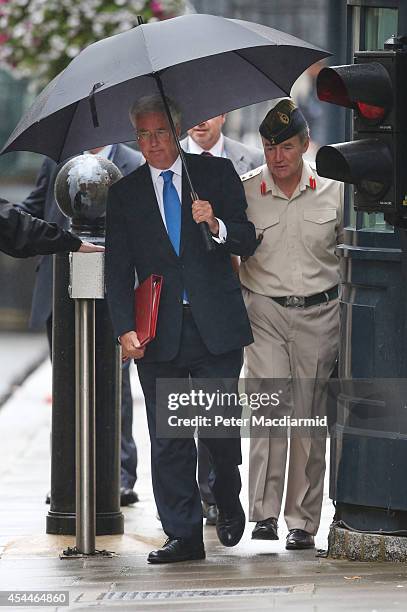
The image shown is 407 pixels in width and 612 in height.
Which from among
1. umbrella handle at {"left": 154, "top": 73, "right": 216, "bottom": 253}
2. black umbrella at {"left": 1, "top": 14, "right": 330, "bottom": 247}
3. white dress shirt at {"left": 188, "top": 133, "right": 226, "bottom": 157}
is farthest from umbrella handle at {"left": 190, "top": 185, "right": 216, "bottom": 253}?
white dress shirt at {"left": 188, "top": 133, "right": 226, "bottom": 157}

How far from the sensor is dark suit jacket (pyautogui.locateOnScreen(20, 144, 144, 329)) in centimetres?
892

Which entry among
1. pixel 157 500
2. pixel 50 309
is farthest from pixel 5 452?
pixel 157 500

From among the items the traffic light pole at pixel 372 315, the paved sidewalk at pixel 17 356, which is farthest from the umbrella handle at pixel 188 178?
the paved sidewalk at pixel 17 356

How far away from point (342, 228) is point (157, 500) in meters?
1.49

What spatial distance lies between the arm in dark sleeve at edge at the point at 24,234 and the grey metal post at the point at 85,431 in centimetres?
39

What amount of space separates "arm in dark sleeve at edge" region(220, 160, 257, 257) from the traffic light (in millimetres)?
611

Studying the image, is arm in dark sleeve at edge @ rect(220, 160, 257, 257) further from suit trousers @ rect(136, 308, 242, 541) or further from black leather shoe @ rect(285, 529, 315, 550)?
black leather shoe @ rect(285, 529, 315, 550)

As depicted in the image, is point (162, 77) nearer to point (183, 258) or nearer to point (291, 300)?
point (183, 258)

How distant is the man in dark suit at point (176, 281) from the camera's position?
7117 mm

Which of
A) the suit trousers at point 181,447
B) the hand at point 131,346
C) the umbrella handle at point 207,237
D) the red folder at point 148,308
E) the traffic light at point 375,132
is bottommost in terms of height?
the suit trousers at point 181,447

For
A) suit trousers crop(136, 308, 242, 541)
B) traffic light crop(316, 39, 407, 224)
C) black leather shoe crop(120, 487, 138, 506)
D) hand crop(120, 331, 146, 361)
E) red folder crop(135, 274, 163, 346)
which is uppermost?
traffic light crop(316, 39, 407, 224)

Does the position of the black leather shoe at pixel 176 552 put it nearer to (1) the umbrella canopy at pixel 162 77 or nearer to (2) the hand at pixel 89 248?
(2) the hand at pixel 89 248

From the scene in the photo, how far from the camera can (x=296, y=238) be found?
7.55 m

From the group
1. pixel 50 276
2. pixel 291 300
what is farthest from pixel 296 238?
pixel 50 276
